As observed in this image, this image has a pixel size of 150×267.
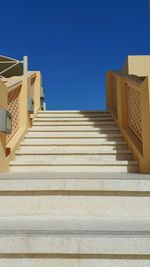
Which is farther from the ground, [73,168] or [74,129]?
[74,129]

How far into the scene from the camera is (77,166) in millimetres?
3469

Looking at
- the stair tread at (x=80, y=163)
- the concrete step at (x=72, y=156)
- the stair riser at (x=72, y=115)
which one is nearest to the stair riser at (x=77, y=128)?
the stair riser at (x=72, y=115)

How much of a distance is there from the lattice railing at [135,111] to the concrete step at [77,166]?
570 millimetres

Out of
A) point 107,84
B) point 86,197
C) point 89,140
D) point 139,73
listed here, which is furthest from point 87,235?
point 139,73

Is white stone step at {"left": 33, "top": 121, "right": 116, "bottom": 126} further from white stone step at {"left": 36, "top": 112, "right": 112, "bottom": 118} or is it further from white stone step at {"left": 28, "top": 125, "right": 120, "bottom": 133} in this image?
white stone step at {"left": 36, "top": 112, "right": 112, "bottom": 118}

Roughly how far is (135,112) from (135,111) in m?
0.02

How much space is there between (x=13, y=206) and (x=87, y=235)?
2.40 ft

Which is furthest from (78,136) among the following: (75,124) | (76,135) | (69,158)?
(69,158)

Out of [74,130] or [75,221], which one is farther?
[74,130]

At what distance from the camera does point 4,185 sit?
205 centimetres

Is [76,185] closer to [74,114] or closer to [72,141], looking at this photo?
[72,141]

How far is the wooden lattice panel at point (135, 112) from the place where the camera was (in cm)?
375
